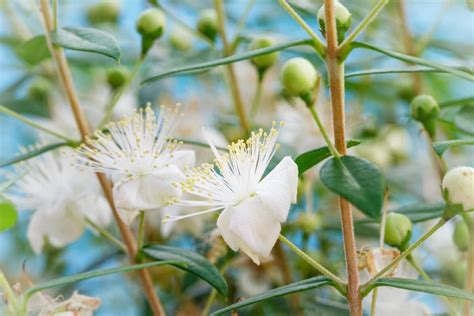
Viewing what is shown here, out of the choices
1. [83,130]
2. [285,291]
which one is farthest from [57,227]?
[285,291]

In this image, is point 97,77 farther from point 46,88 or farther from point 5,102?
point 5,102

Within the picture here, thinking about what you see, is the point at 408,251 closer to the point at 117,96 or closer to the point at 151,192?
the point at 151,192

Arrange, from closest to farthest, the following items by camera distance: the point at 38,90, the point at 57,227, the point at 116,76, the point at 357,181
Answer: the point at 357,181
the point at 57,227
the point at 116,76
the point at 38,90

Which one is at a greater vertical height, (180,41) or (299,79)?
(180,41)

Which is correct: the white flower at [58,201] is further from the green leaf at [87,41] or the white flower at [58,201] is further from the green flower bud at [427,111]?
the green flower bud at [427,111]

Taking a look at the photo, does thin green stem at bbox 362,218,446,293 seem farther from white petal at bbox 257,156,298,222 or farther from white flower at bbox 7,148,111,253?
white flower at bbox 7,148,111,253

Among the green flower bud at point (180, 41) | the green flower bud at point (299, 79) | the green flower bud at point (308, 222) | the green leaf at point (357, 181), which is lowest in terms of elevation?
the green leaf at point (357, 181)

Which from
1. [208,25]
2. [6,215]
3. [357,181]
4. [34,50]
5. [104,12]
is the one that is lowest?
[6,215]

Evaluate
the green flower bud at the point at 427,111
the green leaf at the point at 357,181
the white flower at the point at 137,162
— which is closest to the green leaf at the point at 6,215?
the white flower at the point at 137,162
